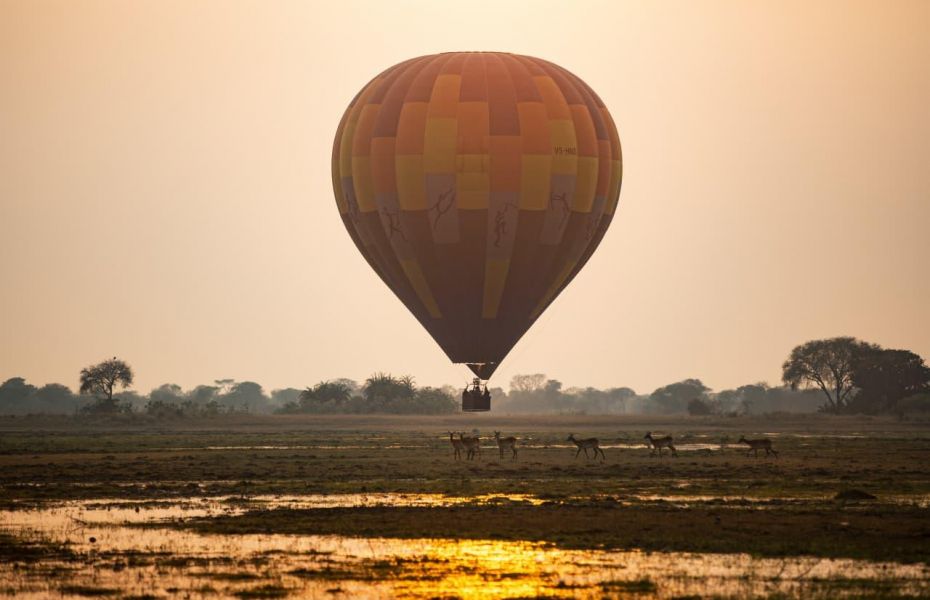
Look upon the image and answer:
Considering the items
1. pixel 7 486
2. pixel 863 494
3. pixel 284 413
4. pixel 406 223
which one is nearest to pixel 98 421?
pixel 284 413

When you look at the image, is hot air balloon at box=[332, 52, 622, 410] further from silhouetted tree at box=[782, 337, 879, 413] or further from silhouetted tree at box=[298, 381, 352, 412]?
silhouetted tree at box=[782, 337, 879, 413]

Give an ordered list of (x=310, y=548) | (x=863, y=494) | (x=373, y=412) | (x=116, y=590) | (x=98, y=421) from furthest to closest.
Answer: (x=373, y=412) < (x=98, y=421) < (x=863, y=494) < (x=310, y=548) < (x=116, y=590)

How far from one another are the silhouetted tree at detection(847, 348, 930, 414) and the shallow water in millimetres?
114962

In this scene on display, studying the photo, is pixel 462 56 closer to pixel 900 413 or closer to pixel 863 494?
pixel 863 494

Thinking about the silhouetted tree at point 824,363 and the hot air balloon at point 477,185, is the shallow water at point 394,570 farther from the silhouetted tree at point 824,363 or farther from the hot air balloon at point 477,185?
the silhouetted tree at point 824,363

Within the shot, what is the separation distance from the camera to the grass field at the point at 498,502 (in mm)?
31766

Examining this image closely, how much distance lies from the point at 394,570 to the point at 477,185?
40907mm

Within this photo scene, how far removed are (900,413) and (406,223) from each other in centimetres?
6849

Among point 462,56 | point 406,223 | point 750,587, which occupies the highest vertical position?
point 462,56

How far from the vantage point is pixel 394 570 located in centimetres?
3120

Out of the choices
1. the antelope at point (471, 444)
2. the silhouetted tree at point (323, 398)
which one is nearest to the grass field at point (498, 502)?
the antelope at point (471, 444)

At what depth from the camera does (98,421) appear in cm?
12100

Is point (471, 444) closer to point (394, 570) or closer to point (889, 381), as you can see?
point (394, 570)

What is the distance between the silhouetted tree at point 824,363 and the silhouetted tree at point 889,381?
1888 centimetres
